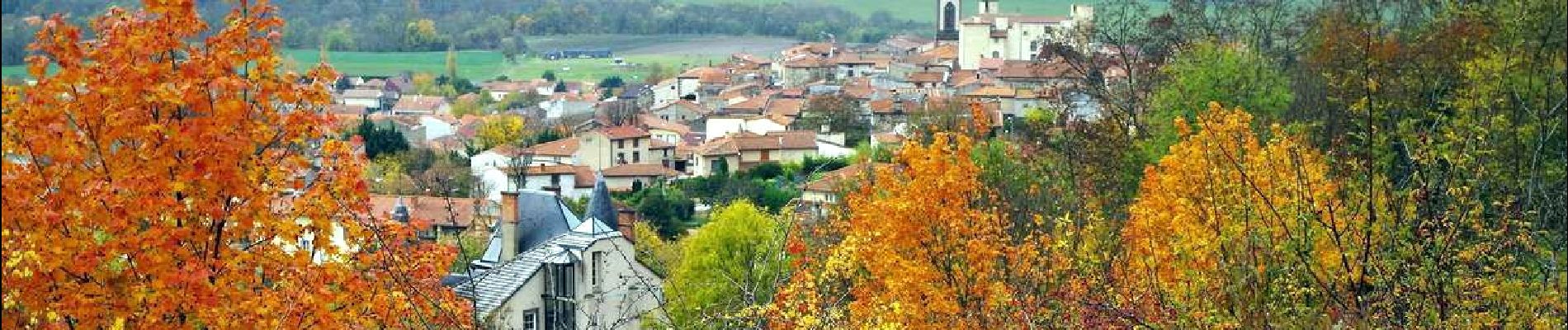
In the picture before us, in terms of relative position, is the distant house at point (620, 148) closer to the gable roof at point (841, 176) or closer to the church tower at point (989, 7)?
the gable roof at point (841, 176)

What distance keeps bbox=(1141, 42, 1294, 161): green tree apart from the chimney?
20.7ft

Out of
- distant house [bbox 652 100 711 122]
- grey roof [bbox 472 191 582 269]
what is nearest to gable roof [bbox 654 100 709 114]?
distant house [bbox 652 100 711 122]

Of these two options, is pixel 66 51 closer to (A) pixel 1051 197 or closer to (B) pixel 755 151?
(A) pixel 1051 197

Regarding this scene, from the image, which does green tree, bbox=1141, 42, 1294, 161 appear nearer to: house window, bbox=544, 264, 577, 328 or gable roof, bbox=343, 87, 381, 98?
house window, bbox=544, 264, 577, 328

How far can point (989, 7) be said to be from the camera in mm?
89750

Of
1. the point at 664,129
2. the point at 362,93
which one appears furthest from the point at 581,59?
the point at 664,129

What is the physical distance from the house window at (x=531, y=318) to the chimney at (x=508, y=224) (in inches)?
137

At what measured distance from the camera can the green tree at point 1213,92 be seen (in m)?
20.3

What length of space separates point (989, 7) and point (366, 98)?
91.1 feet

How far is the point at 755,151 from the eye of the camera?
1980 inches

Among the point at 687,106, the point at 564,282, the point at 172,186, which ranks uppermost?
the point at 172,186

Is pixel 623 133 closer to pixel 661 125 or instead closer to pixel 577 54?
pixel 661 125

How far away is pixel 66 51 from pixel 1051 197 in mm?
12683

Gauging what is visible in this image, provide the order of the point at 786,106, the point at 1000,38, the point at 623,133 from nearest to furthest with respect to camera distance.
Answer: the point at 623,133 < the point at 786,106 < the point at 1000,38
